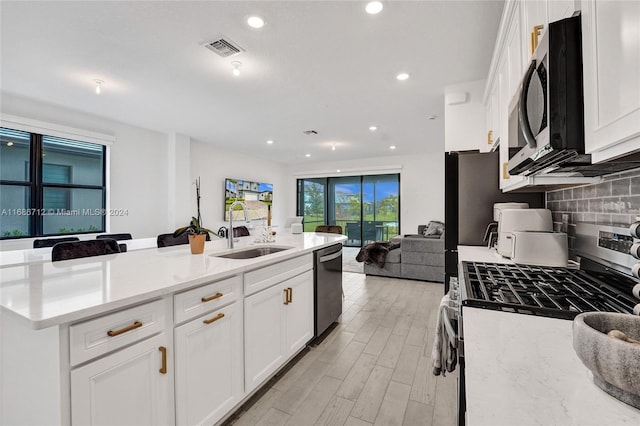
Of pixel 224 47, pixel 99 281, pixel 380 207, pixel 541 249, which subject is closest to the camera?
pixel 99 281

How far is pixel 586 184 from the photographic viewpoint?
4.91 ft

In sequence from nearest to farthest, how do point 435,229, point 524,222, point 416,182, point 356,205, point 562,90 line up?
point 562,90 → point 524,222 → point 435,229 → point 416,182 → point 356,205

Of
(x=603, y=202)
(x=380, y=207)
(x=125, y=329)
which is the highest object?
(x=380, y=207)

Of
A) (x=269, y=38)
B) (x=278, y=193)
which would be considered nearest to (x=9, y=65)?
(x=269, y=38)

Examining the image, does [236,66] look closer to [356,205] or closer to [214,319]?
[214,319]

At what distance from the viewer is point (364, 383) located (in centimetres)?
196

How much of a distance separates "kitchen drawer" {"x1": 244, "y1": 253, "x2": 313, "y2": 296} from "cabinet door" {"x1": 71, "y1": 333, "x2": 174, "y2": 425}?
1.77 ft

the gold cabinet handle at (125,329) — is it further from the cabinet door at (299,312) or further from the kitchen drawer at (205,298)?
the cabinet door at (299,312)

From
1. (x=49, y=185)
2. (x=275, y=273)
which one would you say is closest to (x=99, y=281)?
(x=275, y=273)

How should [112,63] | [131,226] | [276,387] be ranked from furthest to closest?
[131,226], [112,63], [276,387]

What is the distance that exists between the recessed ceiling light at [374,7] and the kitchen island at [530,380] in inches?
78.8

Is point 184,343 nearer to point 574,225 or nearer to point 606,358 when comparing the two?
point 606,358

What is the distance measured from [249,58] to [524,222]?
257 centimetres

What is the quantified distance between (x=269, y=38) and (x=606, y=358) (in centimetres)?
261
